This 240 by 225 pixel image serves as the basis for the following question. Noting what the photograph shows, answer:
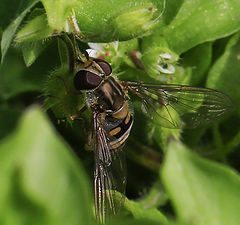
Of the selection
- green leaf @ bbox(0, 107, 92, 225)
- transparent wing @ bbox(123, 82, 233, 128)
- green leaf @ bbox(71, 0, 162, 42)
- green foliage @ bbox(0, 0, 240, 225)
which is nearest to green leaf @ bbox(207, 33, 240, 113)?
green foliage @ bbox(0, 0, 240, 225)

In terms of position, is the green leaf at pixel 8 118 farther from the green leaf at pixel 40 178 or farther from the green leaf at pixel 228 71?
Result: the green leaf at pixel 40 178

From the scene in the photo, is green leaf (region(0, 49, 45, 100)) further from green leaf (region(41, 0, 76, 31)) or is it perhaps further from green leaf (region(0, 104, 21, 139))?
green leaf (region(41, 0, 76, 31))

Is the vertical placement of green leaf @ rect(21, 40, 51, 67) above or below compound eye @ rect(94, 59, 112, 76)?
above

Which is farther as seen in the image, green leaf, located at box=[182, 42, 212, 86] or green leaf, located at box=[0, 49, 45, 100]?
green leaf, located at box=[0, 49, 45, 100]

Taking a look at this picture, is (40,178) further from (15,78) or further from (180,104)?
(15,78)

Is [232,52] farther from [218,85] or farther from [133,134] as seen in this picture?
[133,134]
